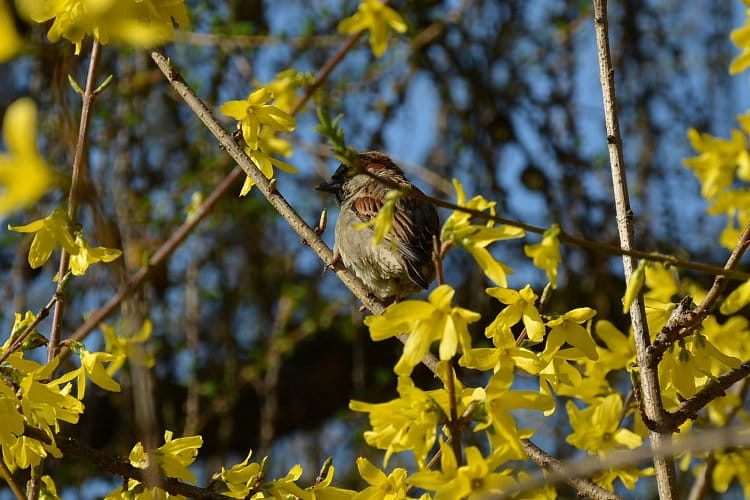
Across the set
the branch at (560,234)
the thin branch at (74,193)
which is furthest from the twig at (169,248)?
the branch at (560,234)

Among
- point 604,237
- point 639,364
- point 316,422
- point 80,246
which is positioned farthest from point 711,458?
point 316,422

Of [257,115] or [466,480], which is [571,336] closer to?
[466,480]

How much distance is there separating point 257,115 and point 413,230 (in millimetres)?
1856

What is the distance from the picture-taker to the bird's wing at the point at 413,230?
405 cm

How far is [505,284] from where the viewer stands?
1749 mm

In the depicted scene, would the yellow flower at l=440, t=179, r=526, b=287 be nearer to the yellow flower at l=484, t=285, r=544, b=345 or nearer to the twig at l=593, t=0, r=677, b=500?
the yellow flower at l=484, t=285, r=544, b=345

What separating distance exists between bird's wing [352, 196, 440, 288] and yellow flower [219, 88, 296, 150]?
1.53m

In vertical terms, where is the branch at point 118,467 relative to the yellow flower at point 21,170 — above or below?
below

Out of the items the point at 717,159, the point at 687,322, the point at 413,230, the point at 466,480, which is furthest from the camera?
the point at 413,230

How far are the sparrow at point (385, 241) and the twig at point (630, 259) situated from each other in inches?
65.4

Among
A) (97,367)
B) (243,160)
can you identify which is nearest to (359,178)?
(243,160)

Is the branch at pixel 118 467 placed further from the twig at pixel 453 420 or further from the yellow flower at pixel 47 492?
the twig at pixel 453 420

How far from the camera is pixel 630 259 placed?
88.4 inches

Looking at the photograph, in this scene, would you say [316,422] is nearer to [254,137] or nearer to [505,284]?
[254,137]
